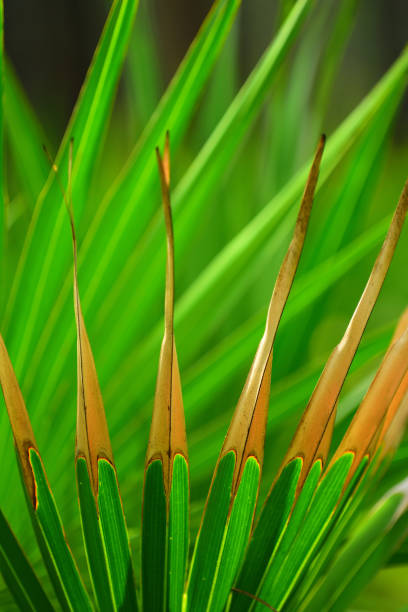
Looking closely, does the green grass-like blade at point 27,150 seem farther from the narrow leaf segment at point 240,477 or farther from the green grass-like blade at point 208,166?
the narrow leaf segment at point 240,477

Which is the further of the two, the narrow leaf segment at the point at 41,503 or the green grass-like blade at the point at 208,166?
the green grass-like blade at the point at 208,166

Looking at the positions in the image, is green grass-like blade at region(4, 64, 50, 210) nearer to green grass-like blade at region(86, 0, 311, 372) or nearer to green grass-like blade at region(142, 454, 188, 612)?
green grass-like blade at region(86, 0, 311, 372)

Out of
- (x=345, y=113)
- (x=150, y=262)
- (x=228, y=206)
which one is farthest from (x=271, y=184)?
(x=345, y=113)

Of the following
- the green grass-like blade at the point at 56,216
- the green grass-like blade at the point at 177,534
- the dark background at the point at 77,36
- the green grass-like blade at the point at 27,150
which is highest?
the dark background at the point at 77,36

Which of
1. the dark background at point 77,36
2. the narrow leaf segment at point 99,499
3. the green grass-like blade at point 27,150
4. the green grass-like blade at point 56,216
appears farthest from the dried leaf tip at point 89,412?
the dark background at point 77,36

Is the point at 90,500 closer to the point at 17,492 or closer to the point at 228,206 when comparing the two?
the point at 17,492

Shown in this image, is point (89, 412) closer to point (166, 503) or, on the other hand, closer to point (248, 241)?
point (166, 503)

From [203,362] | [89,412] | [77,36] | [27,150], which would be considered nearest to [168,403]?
[89,412]
